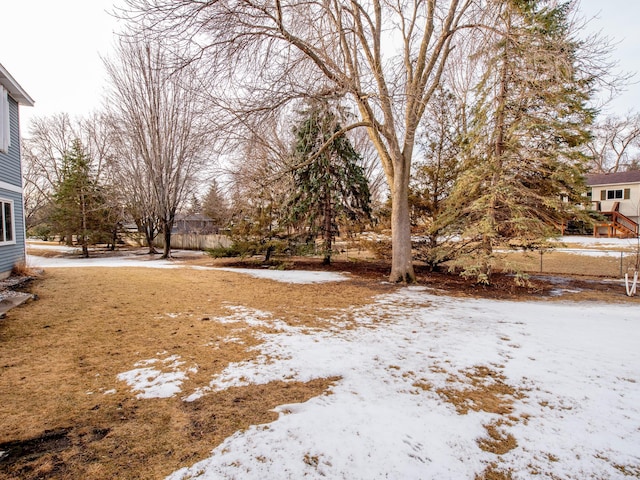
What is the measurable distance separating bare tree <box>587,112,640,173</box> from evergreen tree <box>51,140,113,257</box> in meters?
43.1

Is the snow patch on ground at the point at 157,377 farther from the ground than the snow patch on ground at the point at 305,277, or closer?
farther from the ground

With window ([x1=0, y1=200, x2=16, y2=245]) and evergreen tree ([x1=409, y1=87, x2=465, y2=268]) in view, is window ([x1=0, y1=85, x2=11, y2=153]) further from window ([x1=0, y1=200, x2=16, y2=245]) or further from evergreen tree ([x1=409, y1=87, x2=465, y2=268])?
evergreen tree ([x1=409, y1=87, x2=465, y2=268])

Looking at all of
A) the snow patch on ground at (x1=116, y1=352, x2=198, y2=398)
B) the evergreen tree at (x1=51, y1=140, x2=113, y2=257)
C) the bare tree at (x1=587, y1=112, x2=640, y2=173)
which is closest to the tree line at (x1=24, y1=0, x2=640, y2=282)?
the snow patch on ground at (x1=116, y1=352, x2=198, y2=398)

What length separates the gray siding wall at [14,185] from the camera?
881 centimetres

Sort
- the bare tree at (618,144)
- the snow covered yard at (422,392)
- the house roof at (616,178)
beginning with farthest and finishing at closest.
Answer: the bare tree at (618,144)
the house roof at (616,178)
the snow covered yard at (422,392)

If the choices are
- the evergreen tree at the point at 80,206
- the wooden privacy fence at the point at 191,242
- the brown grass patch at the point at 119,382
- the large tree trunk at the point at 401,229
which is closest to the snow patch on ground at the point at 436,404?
the brown grass patch at the point at 119,382

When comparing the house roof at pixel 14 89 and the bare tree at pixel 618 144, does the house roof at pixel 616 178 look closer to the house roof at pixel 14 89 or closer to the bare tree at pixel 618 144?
the bare tree at pixel 618 144

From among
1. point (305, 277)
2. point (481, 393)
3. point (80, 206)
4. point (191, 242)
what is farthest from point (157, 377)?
point (191, 242)

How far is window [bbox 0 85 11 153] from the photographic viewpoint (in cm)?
851

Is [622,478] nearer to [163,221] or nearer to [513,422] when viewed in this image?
[513,422]

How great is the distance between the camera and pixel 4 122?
28.5ft

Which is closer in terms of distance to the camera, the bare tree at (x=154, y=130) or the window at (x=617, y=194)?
the bare tree at (x=154, y=130)

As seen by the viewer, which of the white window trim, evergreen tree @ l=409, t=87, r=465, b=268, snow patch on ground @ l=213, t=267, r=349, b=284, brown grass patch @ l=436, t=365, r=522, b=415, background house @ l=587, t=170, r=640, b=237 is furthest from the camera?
background house @ l=587, t=170, r=640, b=237

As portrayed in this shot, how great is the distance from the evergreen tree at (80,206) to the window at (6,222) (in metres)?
10.6
